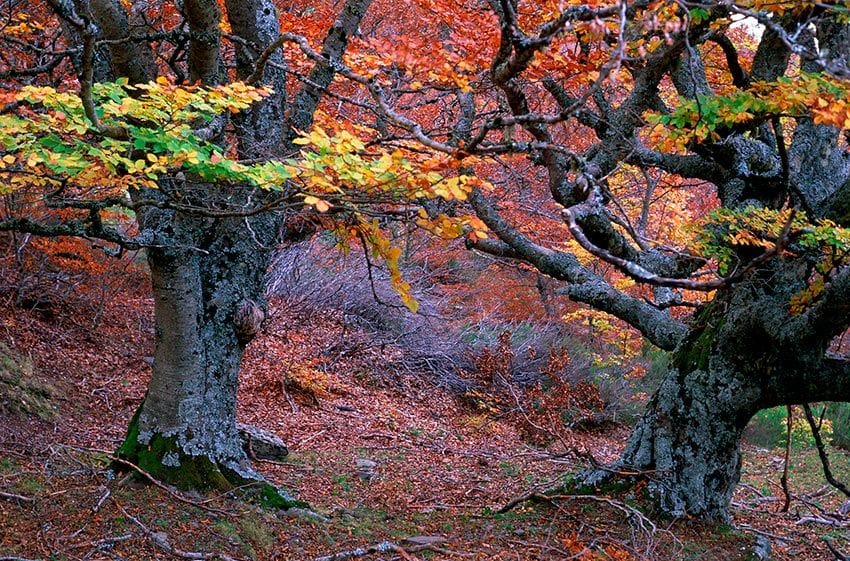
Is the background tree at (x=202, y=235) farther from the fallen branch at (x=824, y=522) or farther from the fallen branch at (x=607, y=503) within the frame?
the fallen branch at (x=824, y=522)

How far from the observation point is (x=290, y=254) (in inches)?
500

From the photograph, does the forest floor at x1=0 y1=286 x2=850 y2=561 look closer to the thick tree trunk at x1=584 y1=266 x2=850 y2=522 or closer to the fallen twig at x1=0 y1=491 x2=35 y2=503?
the fallen twig at x1=0 y1=491 x2=35 y2=503

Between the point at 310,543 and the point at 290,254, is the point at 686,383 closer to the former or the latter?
the point at 310,543

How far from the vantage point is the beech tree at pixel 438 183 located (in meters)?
3.71

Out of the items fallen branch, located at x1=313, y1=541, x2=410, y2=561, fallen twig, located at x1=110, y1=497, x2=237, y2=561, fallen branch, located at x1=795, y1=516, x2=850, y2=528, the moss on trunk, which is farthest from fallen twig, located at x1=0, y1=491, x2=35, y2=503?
fallen branch, located at x1=795, y1=516, x2=850, y2=528

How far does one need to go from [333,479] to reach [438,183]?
16.5 feet

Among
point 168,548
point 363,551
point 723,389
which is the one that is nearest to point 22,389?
point 168,548

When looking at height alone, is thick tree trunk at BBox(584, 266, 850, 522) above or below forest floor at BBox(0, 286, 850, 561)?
above

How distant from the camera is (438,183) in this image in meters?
3.25

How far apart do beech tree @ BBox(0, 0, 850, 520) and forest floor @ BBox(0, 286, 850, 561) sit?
0.56 meters

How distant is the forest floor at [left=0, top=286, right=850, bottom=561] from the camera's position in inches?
185

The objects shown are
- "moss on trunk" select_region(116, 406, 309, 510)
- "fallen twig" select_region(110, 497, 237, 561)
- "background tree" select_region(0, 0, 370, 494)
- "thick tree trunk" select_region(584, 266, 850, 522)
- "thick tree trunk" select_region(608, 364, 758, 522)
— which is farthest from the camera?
"thick tree trunk" select_region(608, 364, 758, 522)

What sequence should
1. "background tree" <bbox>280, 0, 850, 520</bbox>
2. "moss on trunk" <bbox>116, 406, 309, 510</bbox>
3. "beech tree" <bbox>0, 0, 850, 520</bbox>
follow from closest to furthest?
1. "beech tree" <bbox>0, 0, 850, 520</bbox>
2. "background tree" <bbox>280, 0, 850, 520</bbox>
3. "moss on trunk" <bbox>116, 406, 309, 510</bbox>

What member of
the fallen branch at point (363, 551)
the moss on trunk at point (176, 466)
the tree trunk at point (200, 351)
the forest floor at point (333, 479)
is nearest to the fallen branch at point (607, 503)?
the forest floor at point (333, 479)
